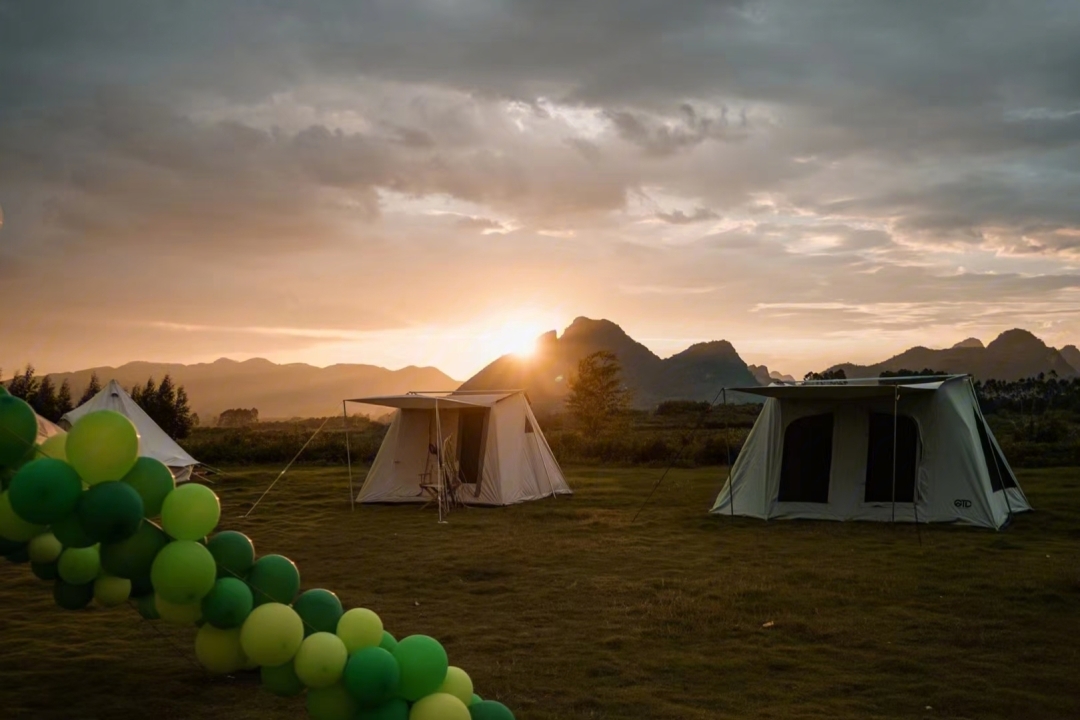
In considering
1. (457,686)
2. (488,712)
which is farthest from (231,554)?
(488,712)

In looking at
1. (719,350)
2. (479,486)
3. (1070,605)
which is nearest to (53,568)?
(1070,605)

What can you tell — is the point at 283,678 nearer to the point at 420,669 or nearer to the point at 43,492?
the point at 420,669

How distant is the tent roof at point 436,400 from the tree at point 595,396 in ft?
52.9

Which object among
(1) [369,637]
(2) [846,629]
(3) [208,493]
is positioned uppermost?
(3) [208,493]

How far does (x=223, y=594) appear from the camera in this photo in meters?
3.37

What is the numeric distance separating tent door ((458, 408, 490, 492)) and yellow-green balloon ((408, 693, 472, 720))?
33.6 ft

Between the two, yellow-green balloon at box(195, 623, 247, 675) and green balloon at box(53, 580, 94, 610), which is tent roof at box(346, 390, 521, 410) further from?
yellow-green balloon at box(195, 623, 247, 675)

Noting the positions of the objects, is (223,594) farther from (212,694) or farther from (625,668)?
(625,668)

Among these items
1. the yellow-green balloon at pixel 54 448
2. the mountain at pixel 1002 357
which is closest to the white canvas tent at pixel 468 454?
the yellow-green balloon at pixel 54 448

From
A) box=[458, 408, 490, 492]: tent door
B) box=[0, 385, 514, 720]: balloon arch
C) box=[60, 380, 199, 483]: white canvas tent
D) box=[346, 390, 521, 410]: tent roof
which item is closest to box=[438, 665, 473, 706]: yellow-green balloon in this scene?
box=[0, 385, 514, 720]: balloon arch

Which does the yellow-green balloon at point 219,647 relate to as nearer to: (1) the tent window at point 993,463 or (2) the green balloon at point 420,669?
(2) the green balloon at point 420,669

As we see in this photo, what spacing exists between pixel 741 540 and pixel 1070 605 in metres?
3.69

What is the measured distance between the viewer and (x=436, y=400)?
12469mm

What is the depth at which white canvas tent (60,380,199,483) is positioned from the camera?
15750 millimetres
